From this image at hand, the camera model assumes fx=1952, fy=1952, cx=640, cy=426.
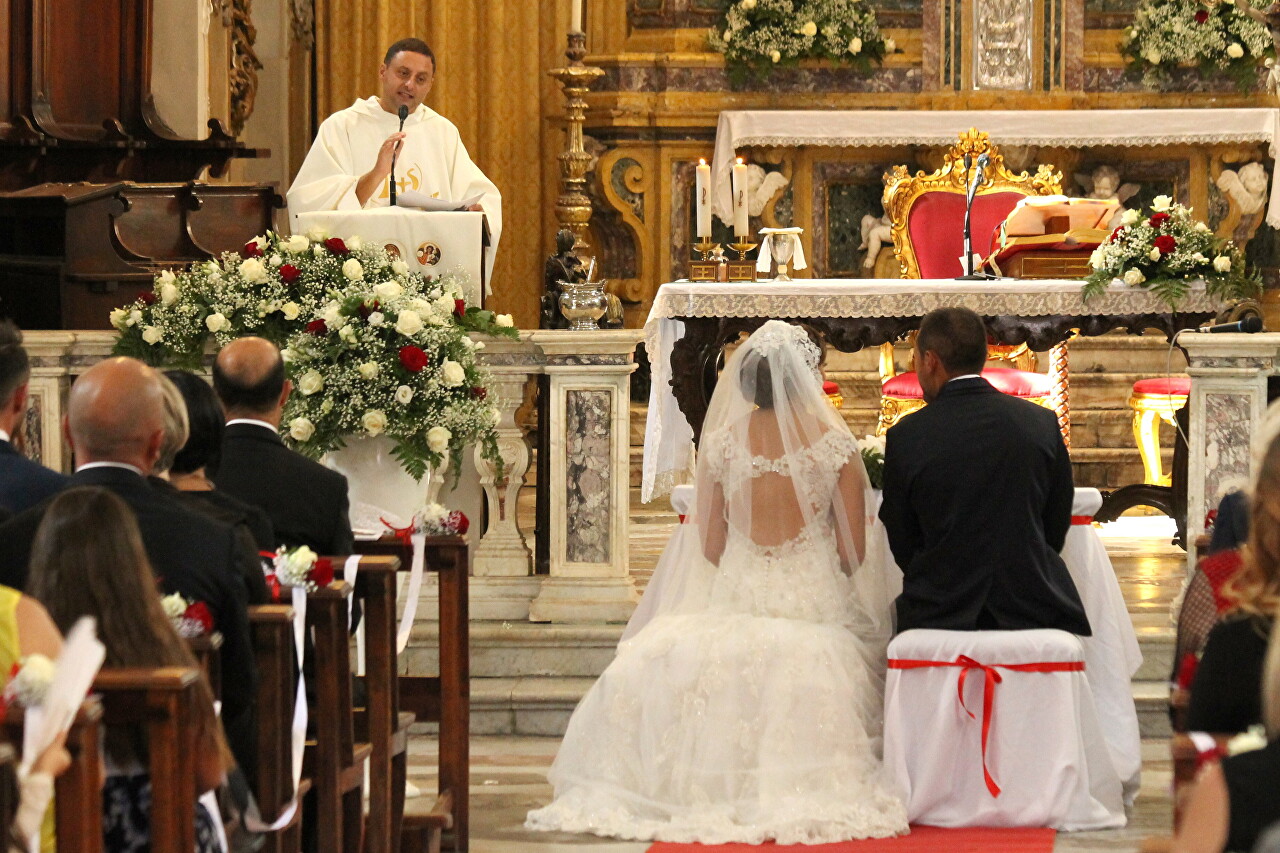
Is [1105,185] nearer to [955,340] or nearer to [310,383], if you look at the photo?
[955,340]

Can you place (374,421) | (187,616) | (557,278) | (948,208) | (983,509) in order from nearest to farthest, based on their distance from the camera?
(187,616) → (983,509) → (374,421) → (557,278) → (948,208)

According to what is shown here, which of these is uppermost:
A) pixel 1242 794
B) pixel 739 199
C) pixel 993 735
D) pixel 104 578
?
pixel 739 199

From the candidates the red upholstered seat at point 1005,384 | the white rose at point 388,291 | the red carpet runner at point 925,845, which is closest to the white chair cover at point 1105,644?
the red carpet runner at point 925,845

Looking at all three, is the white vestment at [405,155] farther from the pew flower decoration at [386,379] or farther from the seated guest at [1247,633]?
Answer: the seated guest at [1247,633]

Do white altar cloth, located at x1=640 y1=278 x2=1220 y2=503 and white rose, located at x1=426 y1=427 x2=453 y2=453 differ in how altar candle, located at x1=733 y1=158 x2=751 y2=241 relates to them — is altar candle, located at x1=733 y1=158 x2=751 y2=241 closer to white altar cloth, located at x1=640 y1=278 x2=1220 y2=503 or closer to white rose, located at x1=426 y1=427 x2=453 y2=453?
white altar cloth, located at x1=640 y1=278 x2=1220 y2=503

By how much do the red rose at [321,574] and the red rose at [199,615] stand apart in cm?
59

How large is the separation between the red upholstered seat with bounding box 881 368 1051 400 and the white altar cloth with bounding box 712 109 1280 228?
2511 mm

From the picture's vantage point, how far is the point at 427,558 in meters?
4.95

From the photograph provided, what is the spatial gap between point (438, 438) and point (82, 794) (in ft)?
10.7

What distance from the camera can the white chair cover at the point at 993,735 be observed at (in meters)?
5.08

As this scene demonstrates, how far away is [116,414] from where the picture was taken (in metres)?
3.39

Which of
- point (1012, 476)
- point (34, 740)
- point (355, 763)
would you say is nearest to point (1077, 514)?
point (1012, 476)

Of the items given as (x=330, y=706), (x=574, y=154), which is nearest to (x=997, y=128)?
(x=574, y=154)

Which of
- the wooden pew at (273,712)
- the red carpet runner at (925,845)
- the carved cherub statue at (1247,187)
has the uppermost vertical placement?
the carved cherub statue at (1247,187)
